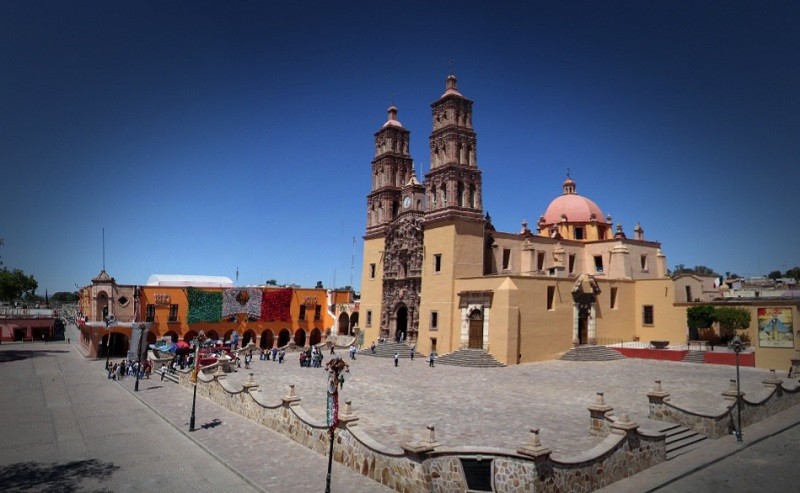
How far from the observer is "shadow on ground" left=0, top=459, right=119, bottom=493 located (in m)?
12.6

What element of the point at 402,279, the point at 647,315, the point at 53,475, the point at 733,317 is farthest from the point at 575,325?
the point at 53,475

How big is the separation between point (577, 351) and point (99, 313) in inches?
1584

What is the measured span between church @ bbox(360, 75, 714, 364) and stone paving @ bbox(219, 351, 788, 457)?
11.6 feet

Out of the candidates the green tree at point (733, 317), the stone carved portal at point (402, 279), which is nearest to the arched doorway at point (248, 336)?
the stone carved portal at point (402, 279)

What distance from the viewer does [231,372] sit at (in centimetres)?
3034

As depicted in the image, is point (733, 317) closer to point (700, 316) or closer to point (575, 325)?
point (700, 316)

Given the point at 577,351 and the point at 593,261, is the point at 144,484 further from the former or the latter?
the point at 593,261

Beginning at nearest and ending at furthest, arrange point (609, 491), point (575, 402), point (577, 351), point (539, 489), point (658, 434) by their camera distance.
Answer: point (539, 489) < point (609, 491) < point (658, 434) < point (575, 402) < point (577, 351)

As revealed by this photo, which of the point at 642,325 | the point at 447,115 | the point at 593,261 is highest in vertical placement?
the point at 447,115

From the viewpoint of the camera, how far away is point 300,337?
5528 cm

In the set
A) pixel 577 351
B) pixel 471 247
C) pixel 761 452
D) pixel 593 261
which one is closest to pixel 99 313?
pixel 471 247

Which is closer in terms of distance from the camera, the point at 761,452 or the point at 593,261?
the point at 761,452

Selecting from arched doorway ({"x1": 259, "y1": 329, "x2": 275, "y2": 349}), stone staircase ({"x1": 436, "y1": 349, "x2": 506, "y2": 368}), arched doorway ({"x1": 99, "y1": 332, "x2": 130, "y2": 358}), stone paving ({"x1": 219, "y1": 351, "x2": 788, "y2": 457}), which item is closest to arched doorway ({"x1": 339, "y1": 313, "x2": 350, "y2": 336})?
arched doorway ({"x1": 259, "y1": 329, "x2": 275, "y2": 349})

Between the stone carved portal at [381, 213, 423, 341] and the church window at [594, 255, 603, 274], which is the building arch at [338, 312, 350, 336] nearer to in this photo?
the stone carved portal at [381, 213, 423, 341]
